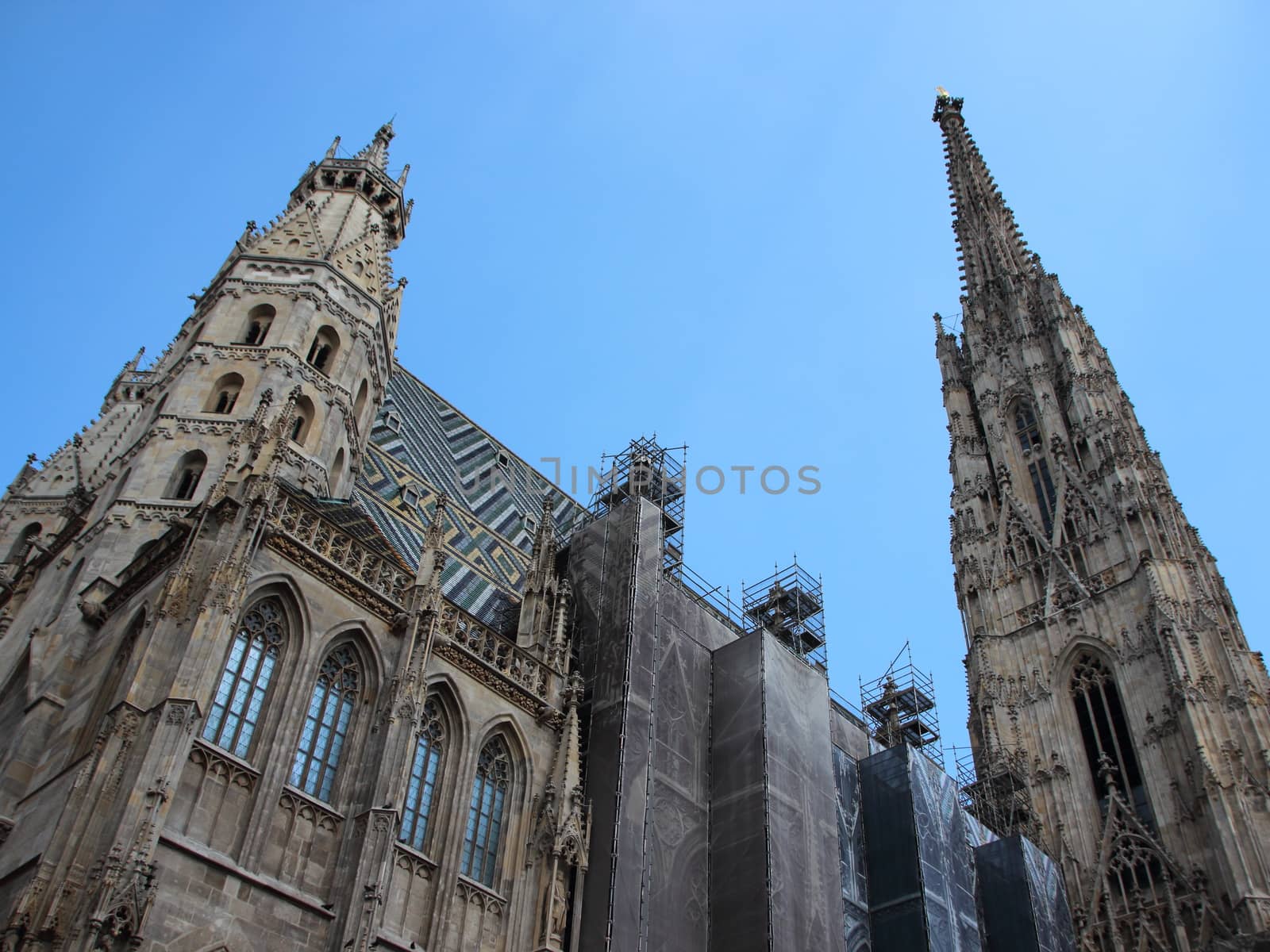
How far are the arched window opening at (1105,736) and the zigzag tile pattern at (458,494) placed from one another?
14345 mm

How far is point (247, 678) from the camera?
14039mm

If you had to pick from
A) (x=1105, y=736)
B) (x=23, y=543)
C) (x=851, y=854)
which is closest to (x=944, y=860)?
(x=851, y=854)

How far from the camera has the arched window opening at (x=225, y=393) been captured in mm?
19484

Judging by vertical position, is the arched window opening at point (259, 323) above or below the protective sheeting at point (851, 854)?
above

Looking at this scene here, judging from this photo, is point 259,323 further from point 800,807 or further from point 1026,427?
point 1026,427

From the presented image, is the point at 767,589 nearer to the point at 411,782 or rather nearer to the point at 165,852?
the point at 411,782

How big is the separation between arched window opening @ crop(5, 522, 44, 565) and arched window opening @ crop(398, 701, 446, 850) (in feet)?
32.9


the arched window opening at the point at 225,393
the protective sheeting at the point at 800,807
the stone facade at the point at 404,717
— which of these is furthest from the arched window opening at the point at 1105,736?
the arched window opening at the point at 225,393

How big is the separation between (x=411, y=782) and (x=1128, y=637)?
71.1ft

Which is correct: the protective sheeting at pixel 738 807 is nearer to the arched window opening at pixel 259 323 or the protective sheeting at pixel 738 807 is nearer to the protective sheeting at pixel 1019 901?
the protective sheeting at pixel 1019 901

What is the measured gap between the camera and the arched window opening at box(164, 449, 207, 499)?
17969 mm

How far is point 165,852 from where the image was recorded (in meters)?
12.0

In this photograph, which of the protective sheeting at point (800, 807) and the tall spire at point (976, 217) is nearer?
the protective sheeting at point (800, 807)

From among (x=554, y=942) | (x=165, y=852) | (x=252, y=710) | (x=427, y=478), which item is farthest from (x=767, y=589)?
(x=165, y=852)
